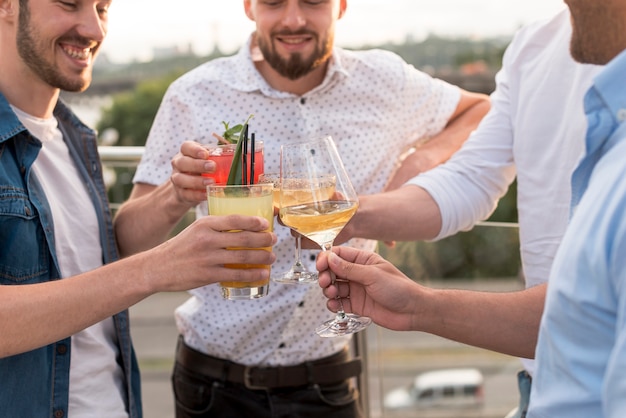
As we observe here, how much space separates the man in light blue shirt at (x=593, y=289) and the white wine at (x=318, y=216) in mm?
→ 656

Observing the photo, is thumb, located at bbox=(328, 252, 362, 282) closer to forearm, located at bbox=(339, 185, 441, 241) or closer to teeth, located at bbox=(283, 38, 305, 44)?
forearm, located at bbox=(339, 185, 441, 241)

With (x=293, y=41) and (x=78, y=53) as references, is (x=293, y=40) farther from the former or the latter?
(x=78, y=53)

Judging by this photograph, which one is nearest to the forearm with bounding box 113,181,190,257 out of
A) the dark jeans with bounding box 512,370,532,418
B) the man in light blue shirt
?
the dark jeans with bounding box 512,370,532,418

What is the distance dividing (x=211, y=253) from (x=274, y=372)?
1210mm

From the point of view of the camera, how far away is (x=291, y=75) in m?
3.16

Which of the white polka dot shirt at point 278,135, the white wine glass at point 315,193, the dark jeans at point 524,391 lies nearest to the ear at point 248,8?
the white polka dot shirt at point 278,135

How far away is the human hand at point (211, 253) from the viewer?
203 cm

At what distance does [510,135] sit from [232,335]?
1.18m

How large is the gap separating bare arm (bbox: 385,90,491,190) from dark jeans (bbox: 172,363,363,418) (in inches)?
30.9

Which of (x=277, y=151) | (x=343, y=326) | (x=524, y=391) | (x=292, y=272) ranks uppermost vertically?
(x=277, y=151)

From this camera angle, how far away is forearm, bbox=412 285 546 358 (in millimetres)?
2170

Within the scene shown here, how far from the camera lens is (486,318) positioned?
7.17ft

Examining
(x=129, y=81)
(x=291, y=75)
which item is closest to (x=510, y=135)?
(x=291, y=75)

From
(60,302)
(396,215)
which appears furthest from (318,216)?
(396,215)
